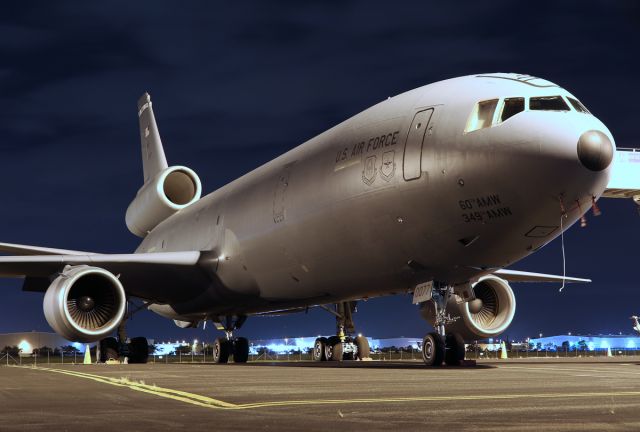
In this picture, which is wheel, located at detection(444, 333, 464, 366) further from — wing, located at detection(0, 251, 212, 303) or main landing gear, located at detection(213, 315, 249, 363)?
main landing gear, located at detection(213, 315, 249, 363)

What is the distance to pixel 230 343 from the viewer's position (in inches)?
1072

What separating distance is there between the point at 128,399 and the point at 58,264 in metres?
14.0

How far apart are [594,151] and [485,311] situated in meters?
7.17

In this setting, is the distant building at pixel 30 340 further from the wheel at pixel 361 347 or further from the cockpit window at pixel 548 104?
the cockpit window at pixel 548 104

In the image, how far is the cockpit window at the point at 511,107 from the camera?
13.9 meters

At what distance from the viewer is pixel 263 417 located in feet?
20.7

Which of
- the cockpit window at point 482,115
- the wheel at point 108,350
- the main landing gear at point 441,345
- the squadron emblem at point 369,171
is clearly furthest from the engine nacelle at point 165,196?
the cockpit window at point 482,115

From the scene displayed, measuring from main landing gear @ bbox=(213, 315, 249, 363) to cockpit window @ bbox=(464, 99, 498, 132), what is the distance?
14.0 meters

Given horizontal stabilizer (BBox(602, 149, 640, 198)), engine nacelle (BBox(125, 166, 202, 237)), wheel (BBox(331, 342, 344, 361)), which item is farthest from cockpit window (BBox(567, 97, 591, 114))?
engine nacelle (BBox(125, 166, 202, 237))

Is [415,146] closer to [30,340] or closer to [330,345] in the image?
[330,345]

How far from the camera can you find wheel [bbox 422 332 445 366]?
1488 centimetres

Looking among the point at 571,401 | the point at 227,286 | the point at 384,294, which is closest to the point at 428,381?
the point at 571,401

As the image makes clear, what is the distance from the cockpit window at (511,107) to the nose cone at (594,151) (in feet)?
4.13

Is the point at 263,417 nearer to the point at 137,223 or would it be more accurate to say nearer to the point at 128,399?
the point at 128,399
